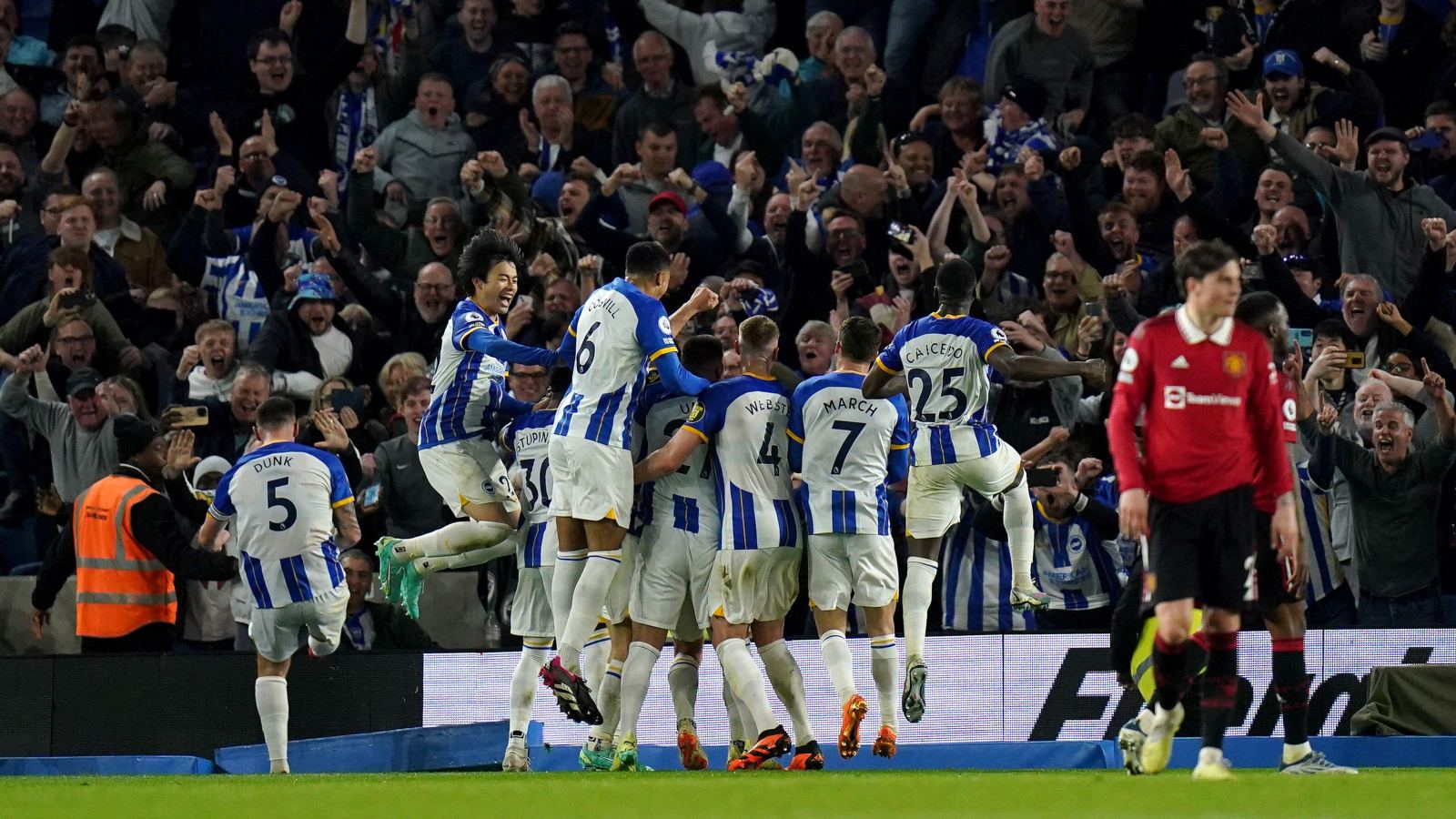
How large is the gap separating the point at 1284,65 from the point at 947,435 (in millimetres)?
6575

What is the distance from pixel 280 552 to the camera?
1264 cm

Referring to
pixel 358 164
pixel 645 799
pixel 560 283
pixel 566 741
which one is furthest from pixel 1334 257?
pixel 645 799

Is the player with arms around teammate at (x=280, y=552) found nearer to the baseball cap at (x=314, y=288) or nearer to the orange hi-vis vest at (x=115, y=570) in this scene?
the orange hi-vis vest at (x=115, y=570)

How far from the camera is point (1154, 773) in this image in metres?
9.05

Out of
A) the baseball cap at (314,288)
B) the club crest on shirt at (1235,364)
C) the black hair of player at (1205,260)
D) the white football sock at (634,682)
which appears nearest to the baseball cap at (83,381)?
the baseball cap at (314,288)

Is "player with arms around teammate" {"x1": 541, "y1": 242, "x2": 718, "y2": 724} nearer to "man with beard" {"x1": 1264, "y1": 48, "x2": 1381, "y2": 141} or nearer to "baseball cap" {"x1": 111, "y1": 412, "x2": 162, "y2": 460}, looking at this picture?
"baseball cap" {"x1": 111, "y1": 412, "x2": 162, "y2": 460}

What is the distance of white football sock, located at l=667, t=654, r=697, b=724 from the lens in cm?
1223

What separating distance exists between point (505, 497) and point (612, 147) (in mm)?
6982

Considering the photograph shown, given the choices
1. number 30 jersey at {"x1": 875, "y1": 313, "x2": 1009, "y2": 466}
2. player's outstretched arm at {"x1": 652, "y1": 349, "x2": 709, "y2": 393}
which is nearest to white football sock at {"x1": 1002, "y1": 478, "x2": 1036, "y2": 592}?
number 30 jersey at {"x1": 875, "y1": 313, "x2": 1009, "y2": 466}

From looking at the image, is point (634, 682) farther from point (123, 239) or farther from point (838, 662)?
point (123, 239)

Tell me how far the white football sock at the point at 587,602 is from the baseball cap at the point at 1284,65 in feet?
28.2

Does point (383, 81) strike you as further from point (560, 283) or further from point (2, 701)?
point (2, 701)

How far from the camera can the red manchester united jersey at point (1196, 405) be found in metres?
8.48

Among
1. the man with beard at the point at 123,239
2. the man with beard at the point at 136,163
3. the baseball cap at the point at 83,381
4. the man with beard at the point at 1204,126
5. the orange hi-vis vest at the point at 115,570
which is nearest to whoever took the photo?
the orange hi-vis vest at the point at 115,570
